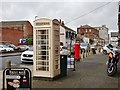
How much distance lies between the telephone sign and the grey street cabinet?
4.15 metres

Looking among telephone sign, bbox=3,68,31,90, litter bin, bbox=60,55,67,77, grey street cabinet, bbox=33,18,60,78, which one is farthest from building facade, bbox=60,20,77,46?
telephone sign, bbox=3,68,31,90

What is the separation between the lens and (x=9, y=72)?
16.6 ft

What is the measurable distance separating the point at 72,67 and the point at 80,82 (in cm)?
383

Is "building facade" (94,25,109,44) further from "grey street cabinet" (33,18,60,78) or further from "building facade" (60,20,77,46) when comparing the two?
"grey street cabinet" (33,18,60,78)

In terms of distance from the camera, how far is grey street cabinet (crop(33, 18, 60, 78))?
9258 millimetres

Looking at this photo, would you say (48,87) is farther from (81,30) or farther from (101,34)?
(101,34)

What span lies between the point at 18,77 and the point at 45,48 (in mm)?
4459

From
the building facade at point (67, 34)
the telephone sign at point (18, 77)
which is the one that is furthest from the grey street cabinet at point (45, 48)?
the telephone sign at point (18, 77)

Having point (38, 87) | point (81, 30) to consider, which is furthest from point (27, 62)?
point (81, 30)

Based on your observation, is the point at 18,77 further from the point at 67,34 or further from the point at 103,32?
the point at 103,32

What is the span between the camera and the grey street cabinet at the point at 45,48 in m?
9.26

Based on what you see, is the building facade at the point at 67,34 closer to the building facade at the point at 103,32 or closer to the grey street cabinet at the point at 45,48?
the grey street cabinet at the point at 45,48

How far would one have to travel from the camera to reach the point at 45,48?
31.0 ft

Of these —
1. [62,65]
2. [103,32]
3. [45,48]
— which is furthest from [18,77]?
[103,32]
